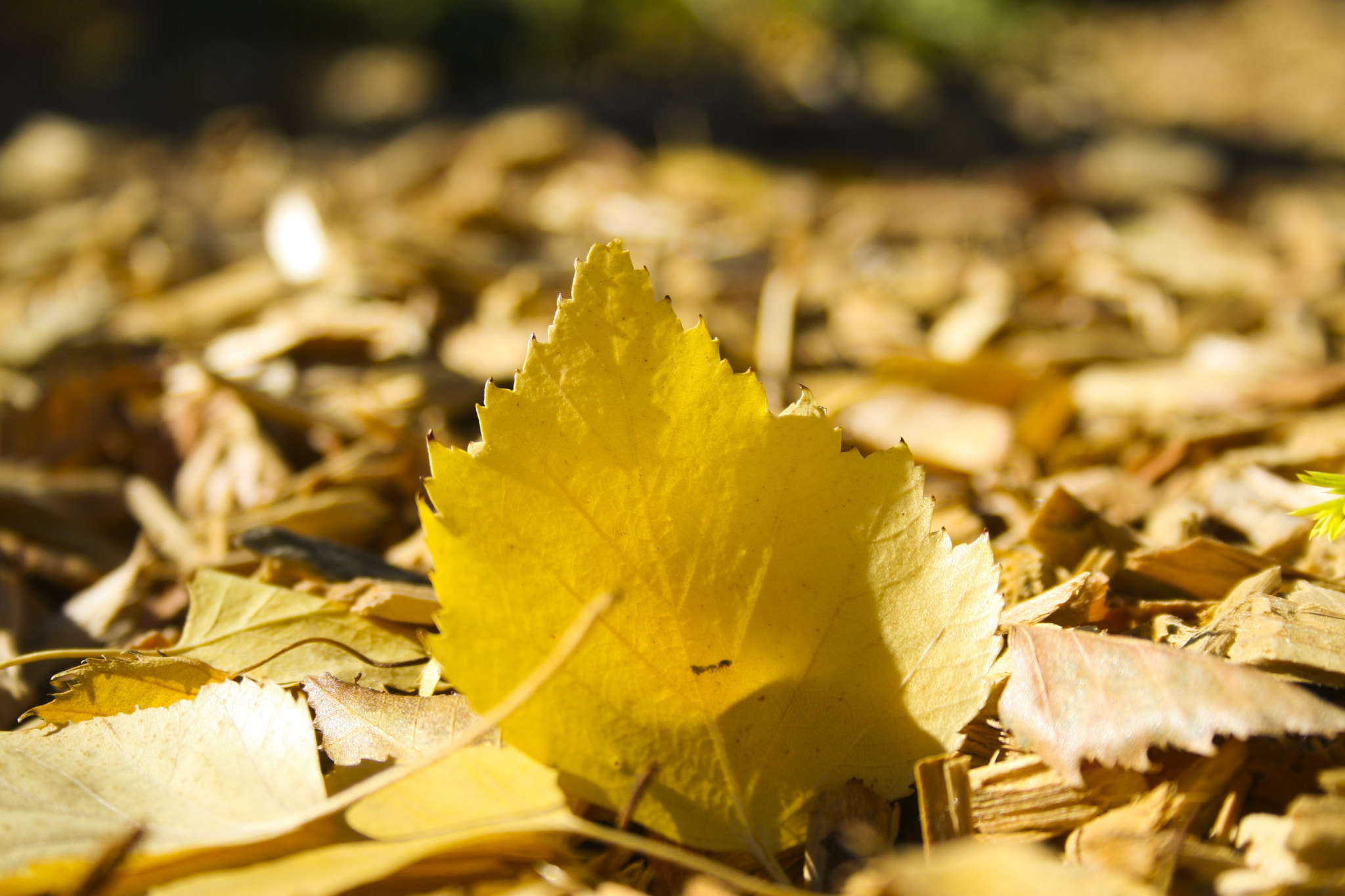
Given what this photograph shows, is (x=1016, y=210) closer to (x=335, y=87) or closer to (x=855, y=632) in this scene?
(x=855, y=632)

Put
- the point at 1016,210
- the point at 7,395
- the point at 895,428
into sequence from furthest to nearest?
the point at 1016,210
the point at 7,395
the point at 895,428

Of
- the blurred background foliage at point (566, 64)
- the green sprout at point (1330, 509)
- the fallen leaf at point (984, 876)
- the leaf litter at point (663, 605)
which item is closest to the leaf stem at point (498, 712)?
the leaf litter at point (663, 605)

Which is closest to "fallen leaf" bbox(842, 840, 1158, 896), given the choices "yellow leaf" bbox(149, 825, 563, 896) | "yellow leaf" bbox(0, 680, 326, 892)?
"yellow leaf" bbox(149, 825, 563, 896)

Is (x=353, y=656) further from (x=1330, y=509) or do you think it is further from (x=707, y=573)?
(x=1330, y=509)

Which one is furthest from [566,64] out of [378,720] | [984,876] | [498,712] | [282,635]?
[984,876]

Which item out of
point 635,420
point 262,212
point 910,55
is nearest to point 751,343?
point 635,420

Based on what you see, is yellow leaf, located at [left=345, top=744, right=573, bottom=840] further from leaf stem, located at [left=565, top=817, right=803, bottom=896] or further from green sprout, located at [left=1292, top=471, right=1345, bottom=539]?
green sprout, located at [left=1292, top=471, right=1345, bottom=539]
